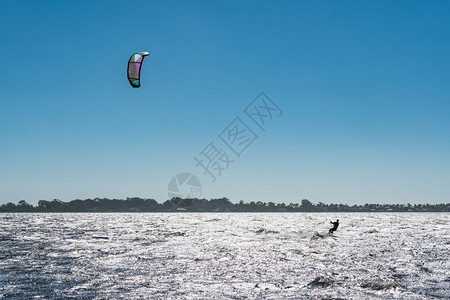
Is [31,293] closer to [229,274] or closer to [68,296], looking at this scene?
[68,296]

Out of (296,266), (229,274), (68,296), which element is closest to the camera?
(68,296)

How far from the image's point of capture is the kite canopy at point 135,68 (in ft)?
101

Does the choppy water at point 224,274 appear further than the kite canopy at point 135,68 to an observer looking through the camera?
No

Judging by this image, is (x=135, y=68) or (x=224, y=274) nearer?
(x=224, y=274)

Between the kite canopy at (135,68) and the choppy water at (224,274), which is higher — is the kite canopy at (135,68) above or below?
above

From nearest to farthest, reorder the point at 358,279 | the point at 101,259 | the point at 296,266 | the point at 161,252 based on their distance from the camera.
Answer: the point at 358,279
the point at 296,266
the point at 101,259
the point at 161,252

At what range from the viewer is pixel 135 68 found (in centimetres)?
3184

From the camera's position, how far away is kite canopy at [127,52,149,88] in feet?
101

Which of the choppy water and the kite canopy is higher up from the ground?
the kite canopy

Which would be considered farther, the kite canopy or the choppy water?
the kite canopy

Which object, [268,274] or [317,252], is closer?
[268,274]

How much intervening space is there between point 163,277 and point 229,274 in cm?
320

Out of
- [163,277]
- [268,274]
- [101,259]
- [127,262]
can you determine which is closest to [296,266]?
[268,274]

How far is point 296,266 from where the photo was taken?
23.8 m
